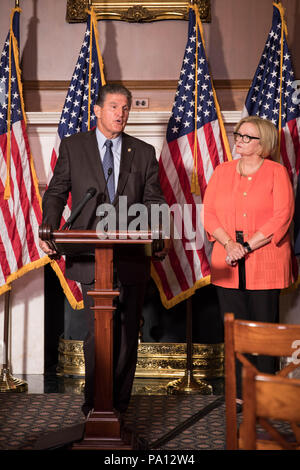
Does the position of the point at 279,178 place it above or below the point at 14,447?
above

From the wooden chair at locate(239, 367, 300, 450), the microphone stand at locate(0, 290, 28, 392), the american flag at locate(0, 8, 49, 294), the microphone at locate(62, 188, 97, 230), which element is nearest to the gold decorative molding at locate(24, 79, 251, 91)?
the american flag at locate(0, 8, 49, 294)

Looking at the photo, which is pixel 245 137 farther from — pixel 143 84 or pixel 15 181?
pixel 15 181

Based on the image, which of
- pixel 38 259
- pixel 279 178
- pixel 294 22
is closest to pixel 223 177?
pixel 279 178

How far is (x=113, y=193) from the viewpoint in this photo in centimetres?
296

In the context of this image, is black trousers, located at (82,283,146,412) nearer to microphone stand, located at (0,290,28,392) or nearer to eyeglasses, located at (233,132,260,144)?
eyeglasses, located at (233,132,260,144)

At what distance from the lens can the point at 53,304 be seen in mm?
4621

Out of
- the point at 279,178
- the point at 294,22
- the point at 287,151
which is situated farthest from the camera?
the point at 294,22

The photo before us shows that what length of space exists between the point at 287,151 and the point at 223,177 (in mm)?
831

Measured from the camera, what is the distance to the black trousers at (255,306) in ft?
10.5

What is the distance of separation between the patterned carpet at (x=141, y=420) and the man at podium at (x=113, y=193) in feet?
0.86

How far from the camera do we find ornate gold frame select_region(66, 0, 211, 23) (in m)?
4.45
